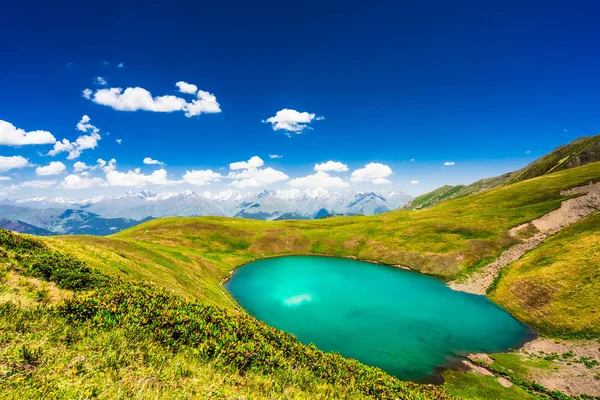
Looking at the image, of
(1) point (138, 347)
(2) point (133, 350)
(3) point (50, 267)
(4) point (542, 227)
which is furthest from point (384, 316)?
(4) point (542, 227)

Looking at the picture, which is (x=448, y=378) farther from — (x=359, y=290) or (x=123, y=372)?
(x=123, y=372)

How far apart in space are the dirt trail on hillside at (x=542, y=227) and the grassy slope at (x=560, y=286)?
14.2ft

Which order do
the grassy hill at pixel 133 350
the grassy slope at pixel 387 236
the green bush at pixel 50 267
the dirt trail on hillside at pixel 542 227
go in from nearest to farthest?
1. the grassy hill at pixel 133 350
2. the green bush at pixel 50 267
3. the dirt trail on hillside at pixel 542 227
4. the grassy slope at pixel 387 236

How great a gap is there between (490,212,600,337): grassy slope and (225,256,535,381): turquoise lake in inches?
154

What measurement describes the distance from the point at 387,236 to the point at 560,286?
59.4 m

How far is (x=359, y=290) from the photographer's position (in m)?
63.0

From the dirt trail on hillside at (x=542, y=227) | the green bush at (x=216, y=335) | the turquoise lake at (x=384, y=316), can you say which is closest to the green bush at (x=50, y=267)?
the green bush at (x=216, y=335)

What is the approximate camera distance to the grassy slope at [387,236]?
268 feet

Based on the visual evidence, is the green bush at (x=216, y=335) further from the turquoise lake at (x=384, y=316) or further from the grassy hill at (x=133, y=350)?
the turquoise lake at (x=384, y=316)

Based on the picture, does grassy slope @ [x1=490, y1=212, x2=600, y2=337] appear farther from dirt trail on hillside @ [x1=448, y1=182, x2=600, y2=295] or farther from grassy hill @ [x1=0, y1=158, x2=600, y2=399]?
dirt trail on hillside @ [x1=448, y1=182, x2=600, y2=295]

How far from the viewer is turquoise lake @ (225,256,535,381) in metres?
36.9

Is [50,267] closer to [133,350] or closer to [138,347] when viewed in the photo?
[138,347]

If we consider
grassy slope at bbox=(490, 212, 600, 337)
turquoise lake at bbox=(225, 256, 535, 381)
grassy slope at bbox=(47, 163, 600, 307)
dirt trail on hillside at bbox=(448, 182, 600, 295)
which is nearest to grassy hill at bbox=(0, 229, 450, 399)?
turquoise lake at bbox=(225, 256, 535, 381)

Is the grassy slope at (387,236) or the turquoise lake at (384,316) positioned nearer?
the turquoise lake at (384,316)
